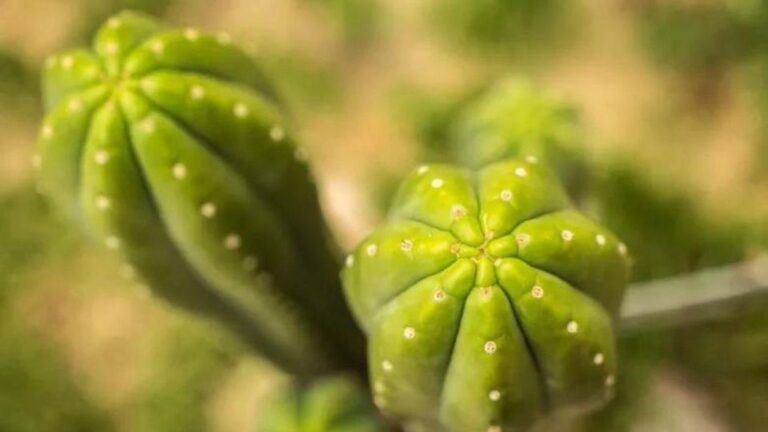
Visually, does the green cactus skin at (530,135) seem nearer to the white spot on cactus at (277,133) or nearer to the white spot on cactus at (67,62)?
the white spot on cactus at (277,133)

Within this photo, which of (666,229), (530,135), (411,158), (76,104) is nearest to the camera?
(76,104)

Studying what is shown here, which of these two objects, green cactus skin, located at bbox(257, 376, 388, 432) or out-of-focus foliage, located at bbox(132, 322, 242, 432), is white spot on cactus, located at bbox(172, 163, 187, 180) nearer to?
green cactus skin, located at bbox(257, 376, 388, 432)

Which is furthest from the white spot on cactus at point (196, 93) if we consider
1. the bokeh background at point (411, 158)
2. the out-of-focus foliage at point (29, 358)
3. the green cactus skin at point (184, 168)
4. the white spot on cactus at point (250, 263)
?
the out-of-focus foliage at point (29, 358)

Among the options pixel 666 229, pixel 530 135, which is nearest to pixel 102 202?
pixel 530 135

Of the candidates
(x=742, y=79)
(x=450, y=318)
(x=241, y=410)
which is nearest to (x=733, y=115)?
(x=742, y=79)

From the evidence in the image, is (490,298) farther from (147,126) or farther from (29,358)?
(29,358)

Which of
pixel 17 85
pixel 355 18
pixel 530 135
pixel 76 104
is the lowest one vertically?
pixel 530 135
